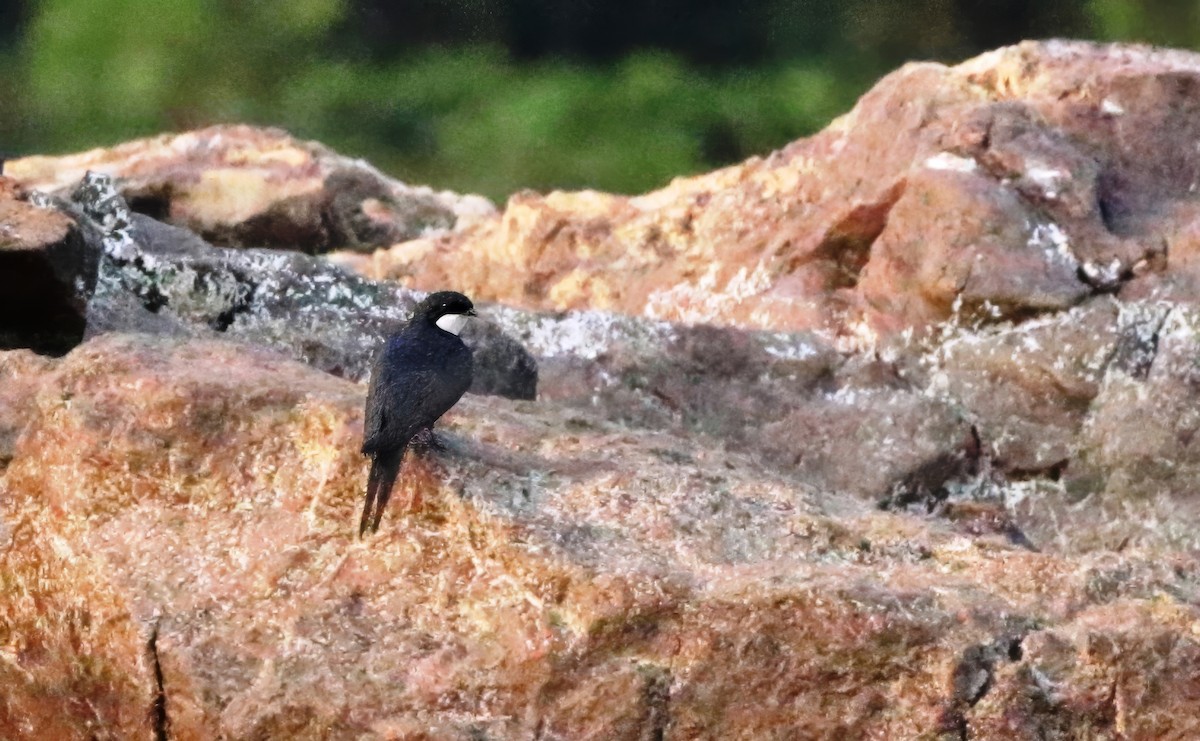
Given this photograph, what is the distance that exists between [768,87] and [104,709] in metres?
4.67

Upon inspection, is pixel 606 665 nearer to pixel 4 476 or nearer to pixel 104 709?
pixel 104 709

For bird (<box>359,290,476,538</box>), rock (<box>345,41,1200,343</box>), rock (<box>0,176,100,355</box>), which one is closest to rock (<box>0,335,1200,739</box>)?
bird (<box>359,290,476,538</box>)

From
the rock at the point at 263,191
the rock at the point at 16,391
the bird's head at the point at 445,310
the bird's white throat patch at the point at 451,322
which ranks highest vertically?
the bird's head at the point at 445,310

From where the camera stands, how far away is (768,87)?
6.39m

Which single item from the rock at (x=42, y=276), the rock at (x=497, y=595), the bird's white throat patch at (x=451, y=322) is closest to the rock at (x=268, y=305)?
the rock at (x=42, y=276)

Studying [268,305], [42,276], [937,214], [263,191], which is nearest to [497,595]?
[42,276]

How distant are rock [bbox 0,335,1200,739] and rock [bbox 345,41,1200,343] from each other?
1.74m

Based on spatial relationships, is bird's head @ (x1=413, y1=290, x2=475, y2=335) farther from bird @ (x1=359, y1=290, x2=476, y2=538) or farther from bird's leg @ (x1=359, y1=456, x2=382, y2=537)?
bird's leg @ (x1=359, y1=456, x2=382, y2=537)

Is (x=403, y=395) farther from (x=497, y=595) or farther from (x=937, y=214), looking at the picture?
(x=937, y=214)

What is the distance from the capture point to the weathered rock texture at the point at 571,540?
2244mm

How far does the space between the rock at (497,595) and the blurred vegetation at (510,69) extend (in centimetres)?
359

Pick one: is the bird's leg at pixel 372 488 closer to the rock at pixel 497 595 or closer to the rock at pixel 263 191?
the rock at pixel 497 595

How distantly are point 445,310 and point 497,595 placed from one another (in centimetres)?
77

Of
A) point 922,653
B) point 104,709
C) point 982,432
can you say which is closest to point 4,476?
point 104,709
